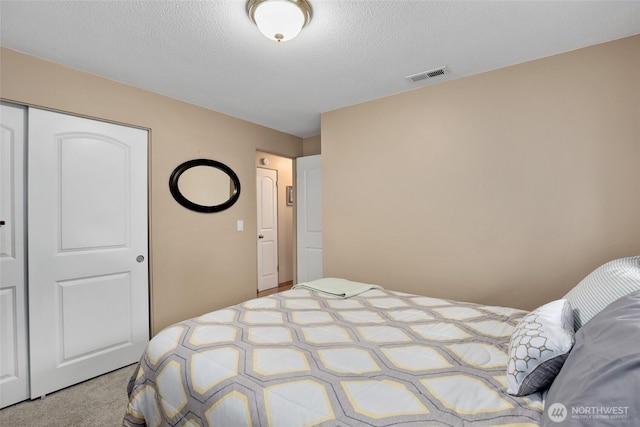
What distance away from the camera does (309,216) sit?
4.23 meters

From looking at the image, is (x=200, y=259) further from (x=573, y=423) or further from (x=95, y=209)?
(x=573, y=423)

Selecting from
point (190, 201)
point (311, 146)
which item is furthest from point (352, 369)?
point (311, 146)

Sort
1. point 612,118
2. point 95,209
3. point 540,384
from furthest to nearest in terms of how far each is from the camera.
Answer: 1. point 95,209
2. point 612,118
3. point 540,384

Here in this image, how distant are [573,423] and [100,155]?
10.3 ft

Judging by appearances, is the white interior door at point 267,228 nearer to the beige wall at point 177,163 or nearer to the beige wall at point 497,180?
the beige wall at point 177,163

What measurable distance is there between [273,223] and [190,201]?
2259 millimetres

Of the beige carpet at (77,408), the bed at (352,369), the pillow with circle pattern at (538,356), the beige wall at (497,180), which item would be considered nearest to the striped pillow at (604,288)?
the bed at (352,369)

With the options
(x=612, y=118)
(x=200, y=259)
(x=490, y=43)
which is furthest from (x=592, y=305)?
(x=200, y=259)

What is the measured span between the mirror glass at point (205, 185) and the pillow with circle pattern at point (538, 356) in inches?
115

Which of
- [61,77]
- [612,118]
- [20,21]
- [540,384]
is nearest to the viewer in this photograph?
[540,384]

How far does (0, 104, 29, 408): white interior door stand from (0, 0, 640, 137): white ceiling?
2.03ft

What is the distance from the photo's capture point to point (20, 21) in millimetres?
1804

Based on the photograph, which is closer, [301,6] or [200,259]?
[301,6]

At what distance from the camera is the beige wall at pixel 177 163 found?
227cm
